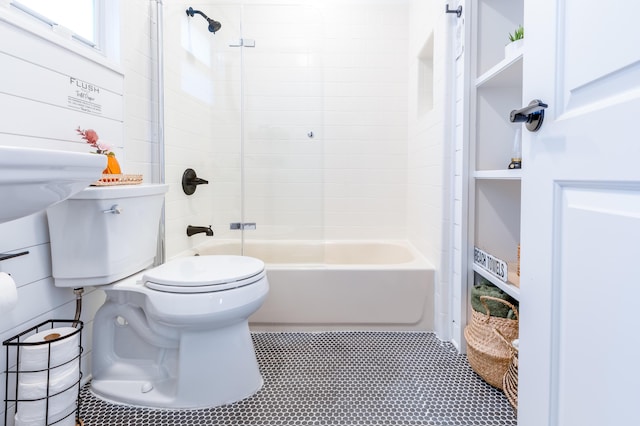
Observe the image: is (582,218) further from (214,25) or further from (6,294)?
(214,25)

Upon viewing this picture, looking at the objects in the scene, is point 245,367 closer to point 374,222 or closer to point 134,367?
point 134,367

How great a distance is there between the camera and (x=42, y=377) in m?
1.16

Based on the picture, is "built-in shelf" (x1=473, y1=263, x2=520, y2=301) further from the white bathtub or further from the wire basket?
the wire basket

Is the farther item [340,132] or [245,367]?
[340,132]

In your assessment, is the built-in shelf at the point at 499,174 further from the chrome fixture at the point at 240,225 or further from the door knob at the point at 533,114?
the chrome fixture at the point at 240,225

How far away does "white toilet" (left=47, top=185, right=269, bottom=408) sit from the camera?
136 cm

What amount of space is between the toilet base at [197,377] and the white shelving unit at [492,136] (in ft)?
3.58

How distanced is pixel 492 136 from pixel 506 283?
69 cm

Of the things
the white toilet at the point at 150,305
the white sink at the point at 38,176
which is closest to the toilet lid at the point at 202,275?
the white toilet at the point at 150,305

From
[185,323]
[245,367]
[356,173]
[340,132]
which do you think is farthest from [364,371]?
[340,132]

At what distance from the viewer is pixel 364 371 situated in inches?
67.5

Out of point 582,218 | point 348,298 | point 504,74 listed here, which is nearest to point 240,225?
point 348,298

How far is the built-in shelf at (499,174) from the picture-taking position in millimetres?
1395

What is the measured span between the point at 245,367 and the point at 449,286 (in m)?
1.10
